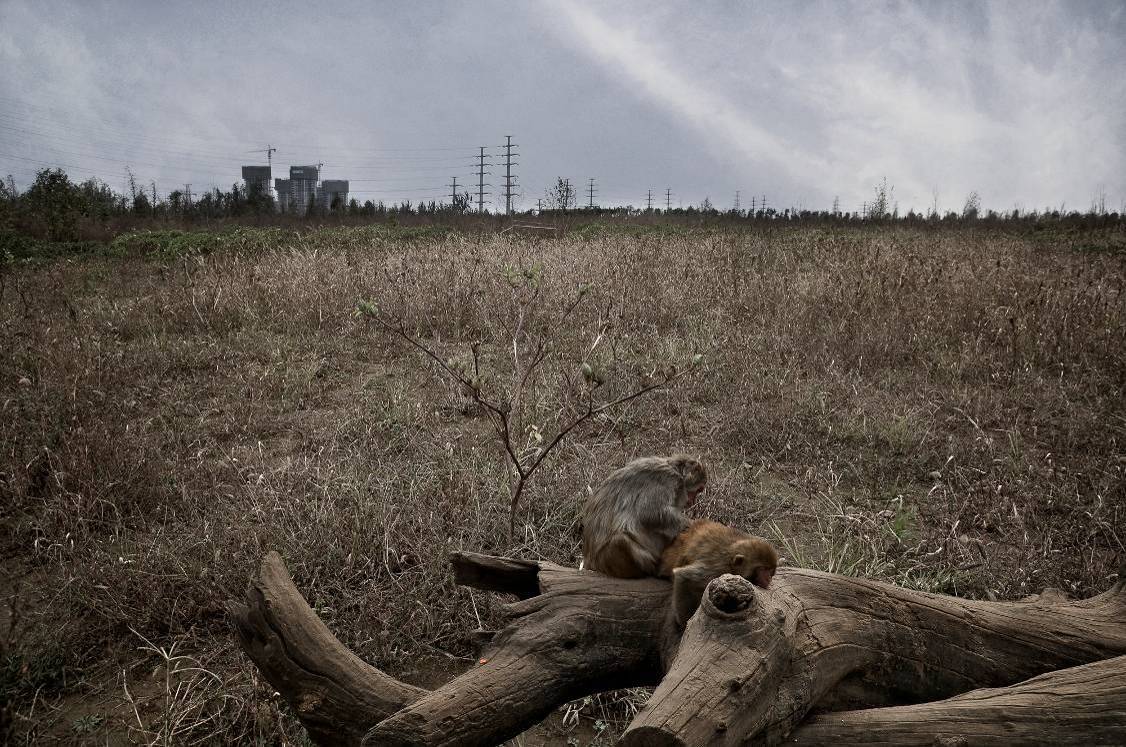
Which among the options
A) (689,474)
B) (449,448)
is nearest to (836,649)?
(689,474)

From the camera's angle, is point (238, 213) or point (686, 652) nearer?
point (686, 652)

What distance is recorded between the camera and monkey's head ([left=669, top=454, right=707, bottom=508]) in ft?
9.18

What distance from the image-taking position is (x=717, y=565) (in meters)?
2.15

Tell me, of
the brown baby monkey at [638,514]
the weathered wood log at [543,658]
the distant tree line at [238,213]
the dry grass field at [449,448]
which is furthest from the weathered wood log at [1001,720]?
the distant tree line at [238,213]

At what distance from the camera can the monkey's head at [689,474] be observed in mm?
2799

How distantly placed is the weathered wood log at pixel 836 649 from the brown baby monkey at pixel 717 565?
9 cm

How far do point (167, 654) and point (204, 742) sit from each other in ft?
1.87

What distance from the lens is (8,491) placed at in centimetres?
405

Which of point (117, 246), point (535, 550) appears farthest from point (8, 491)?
point (117, 246)

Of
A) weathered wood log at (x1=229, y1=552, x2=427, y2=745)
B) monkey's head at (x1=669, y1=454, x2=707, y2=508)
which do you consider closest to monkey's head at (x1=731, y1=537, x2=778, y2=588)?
monkey's head at (x1=669, y1=454, x2=707, y2=508)

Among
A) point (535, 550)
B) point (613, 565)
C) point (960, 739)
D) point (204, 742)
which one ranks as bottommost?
point (204, 742)

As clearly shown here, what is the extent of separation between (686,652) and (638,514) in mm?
811

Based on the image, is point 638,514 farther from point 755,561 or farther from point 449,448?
point 449,448

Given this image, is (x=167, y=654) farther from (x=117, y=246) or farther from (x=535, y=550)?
(x=117, y=246)
